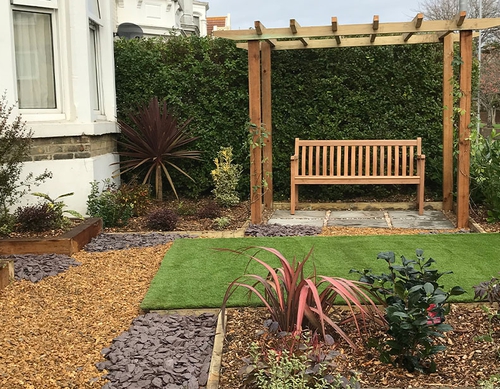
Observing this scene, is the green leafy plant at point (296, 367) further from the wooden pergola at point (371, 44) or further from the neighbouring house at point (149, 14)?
the neighbouring house at point (149, 14)

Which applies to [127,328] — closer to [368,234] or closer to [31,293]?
[31,293]

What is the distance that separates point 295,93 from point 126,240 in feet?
11.6

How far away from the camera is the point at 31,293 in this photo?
454cm

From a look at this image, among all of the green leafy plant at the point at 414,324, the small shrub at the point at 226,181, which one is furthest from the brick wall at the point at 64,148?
the green leafy plant at the point at 414,324

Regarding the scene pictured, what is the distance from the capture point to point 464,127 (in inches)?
266

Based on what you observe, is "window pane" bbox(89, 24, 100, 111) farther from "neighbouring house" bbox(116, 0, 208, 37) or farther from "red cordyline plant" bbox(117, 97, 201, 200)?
"neighbouring house" bbox(116, 0, 208, 37)

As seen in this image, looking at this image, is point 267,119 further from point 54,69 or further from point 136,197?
point 54,69

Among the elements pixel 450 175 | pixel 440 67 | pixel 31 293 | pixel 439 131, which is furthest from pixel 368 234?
pixel 31 293

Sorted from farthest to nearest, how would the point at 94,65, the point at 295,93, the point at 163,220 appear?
the point at 295,93 < the point at 94,65 < the point at 163,220

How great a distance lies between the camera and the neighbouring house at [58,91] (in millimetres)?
6953

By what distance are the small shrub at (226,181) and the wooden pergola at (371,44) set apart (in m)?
0.45

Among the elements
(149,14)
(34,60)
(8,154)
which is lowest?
(8,154)

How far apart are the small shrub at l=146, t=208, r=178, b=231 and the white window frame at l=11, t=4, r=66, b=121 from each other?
5.69ft

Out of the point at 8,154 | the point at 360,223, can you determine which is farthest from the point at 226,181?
the point at 8,154
